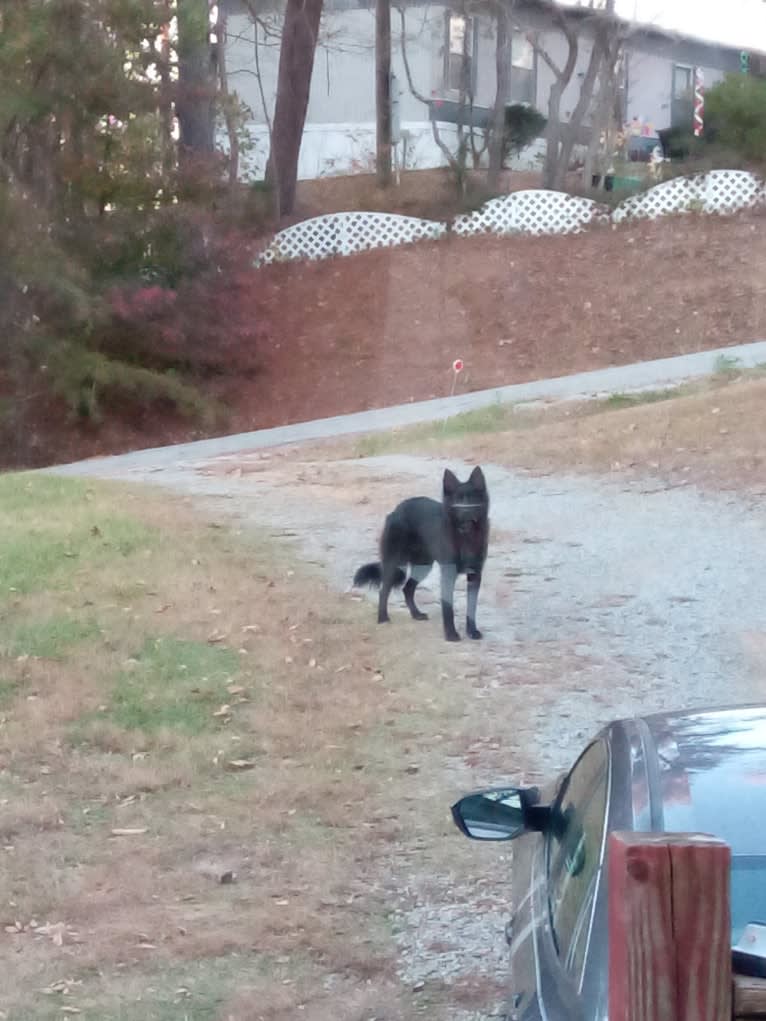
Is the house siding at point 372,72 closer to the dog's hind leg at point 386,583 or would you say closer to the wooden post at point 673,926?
the dog's hind leg at point 386,583

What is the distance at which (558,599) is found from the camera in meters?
8.48

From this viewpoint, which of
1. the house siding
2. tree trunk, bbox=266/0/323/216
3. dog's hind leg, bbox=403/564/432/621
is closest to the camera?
dog's hind leg, bbox=403/564/432/621

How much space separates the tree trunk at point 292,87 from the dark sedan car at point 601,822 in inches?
549

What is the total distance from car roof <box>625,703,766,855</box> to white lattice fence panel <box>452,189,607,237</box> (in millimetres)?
18404

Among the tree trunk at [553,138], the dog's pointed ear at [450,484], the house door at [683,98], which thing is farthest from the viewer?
the tree trunk at [553,138]

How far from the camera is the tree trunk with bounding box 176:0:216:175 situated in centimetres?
1609

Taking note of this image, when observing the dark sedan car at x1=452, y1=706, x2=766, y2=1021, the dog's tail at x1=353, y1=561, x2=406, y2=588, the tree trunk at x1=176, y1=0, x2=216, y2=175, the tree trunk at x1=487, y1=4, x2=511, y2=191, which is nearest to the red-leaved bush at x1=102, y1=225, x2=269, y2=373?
the tree trunk at x1=176, y1=0, x2=216, y2=175

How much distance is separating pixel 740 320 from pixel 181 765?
51.4 ft

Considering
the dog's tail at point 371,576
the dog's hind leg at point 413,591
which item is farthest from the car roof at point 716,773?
the dog's tail at point 371,576

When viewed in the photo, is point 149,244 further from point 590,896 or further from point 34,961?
point 590,896

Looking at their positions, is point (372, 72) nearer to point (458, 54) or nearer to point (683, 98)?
point (458, 54)

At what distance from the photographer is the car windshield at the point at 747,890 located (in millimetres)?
2309

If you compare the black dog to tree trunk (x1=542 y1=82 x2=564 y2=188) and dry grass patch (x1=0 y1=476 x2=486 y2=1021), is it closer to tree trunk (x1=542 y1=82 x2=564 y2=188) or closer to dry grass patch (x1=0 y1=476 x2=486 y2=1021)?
dry grass patch (x1=0 y1=476 x2=486 y2=1021)

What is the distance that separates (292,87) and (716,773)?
15.6 meters
